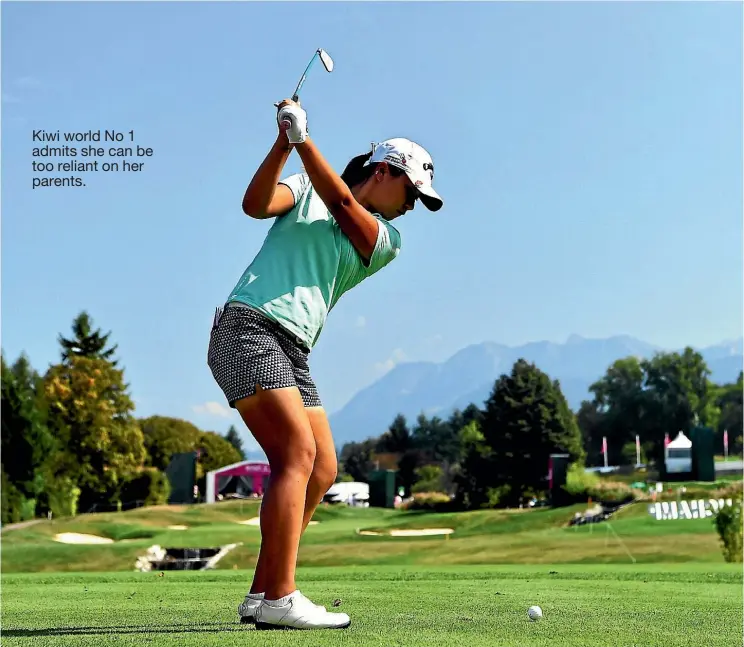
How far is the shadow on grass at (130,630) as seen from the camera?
3760mm

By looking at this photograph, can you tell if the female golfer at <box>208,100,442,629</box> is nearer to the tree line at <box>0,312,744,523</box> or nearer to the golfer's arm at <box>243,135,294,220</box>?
the golfer's arm at <box>243,135,294,220</box>

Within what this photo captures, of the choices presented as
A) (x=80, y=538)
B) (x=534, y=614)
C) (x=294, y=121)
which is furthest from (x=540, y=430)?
(x=294, y=121)

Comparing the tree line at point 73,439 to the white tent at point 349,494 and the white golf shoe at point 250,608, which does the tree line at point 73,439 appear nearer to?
the white tent at point 349,494

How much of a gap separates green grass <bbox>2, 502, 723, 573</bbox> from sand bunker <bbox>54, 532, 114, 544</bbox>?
168 millimetres

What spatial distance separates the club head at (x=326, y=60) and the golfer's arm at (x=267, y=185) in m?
0.75

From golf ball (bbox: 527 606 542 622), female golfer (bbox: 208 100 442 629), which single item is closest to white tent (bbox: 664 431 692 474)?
golf ball (bbox: 527 606 542 622)

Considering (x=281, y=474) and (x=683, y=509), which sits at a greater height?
(x=281, y=474)

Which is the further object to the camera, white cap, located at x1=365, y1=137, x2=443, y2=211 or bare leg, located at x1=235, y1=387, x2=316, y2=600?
white cap, located at x1=365, y1=137, x2=443, y2=211

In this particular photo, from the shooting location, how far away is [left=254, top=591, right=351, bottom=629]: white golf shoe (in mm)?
3779

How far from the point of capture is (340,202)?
4.05 meters

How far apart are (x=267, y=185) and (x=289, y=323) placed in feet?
1.89

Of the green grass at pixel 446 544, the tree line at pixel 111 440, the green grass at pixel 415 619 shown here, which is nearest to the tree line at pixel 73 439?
the tree line at pixel 111 440

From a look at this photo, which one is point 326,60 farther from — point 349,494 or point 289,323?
point 349,494

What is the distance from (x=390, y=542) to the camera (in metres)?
23.5
